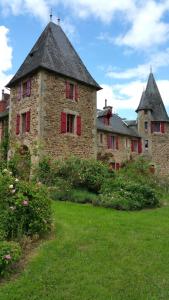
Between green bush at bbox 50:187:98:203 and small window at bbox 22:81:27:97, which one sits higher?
small window at bbox 22:81:27:97

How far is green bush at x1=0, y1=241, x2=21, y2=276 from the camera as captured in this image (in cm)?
495

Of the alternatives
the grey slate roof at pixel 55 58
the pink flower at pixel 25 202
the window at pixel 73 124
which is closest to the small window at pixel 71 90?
the grey slate roof at pixel 55 58

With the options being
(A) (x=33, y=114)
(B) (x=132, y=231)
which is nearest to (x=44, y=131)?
(A) (x=33, y=114)

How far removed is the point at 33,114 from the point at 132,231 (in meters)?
12.4

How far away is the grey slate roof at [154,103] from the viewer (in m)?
32.2

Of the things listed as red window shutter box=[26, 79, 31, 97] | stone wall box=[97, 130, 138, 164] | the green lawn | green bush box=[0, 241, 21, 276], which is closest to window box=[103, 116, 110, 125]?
stone wall box=[97, 130, 138, 164]

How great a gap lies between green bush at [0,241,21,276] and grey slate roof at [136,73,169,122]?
92.0ft

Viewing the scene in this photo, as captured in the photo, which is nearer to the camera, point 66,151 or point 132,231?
point 132,231

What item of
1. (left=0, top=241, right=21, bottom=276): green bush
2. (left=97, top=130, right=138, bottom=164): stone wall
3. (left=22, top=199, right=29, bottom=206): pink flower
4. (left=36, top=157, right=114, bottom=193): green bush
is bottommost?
(left=0, top=241, right=21, bottom=276): green bush

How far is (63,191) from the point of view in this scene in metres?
12.8

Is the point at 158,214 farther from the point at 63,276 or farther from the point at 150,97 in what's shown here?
the point at 150,97

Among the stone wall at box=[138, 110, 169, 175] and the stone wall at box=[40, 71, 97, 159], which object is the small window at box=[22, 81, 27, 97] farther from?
the stone wall at box=[138, 110, 169, 175]

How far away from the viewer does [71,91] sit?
20250mm

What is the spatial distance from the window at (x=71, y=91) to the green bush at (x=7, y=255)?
15.3 meters
